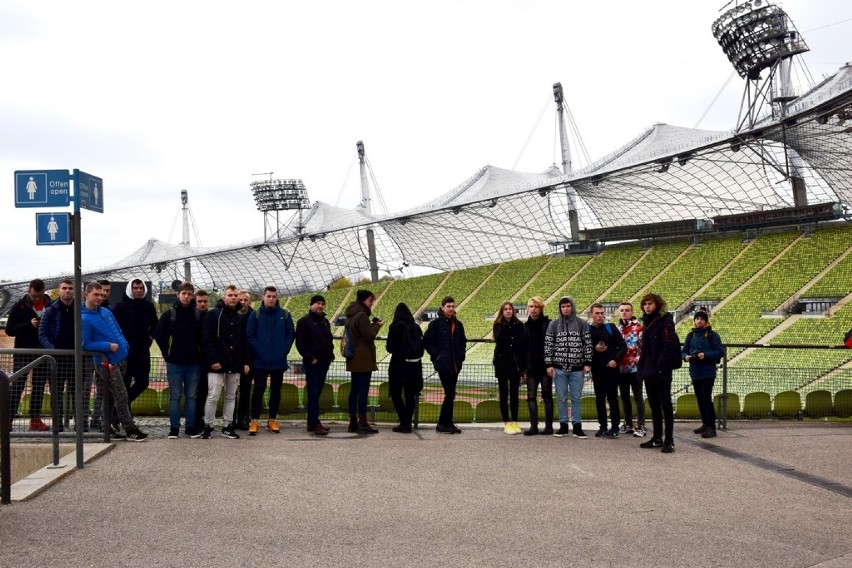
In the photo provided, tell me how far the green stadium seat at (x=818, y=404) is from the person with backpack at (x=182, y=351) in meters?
8.60

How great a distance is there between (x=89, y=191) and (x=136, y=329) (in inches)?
109

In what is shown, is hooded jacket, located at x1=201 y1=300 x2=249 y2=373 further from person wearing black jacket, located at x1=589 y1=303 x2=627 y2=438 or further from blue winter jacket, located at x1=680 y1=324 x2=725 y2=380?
blue winter jacket, located at x1=680 y1=324 x2=725 y2=380

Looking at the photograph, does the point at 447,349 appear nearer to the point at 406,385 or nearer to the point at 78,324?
the point at 406,385

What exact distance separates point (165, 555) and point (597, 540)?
7.83 feet

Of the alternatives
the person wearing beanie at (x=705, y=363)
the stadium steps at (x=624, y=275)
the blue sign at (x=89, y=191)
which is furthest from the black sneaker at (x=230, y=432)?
the stadium steps at (x=624, y=275)

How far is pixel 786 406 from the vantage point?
11.8m

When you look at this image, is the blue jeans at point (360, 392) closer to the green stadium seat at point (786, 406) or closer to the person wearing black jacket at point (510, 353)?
the person wearing black jacket at point (510, 353)

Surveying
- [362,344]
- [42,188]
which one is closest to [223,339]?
[362,344]

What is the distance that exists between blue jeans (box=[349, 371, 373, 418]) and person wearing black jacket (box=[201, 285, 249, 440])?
4.31 ft

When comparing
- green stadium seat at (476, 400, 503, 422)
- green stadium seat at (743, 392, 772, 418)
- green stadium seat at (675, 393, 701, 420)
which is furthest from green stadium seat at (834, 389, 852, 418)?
green stadium seat at (476, 400, 503, 422)

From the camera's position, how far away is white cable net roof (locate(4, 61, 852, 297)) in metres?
41.3

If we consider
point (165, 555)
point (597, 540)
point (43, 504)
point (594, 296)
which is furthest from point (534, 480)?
point (594, 296)

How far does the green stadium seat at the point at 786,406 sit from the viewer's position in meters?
11.8

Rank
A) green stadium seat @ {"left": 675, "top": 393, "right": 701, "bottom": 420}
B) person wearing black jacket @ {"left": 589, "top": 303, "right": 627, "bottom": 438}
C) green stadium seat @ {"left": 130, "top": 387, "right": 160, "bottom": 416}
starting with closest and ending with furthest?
person wearing black jacket @ {"left": 589, "top": 303, "right": 627, "bottom": 438}
green stadium seat @ {"left": 130, "top": 387, "right": 160, "bottom": 416}
green stadium seat @ {"left": 675, "top": 393, "right": 701, "bottom": 420}
